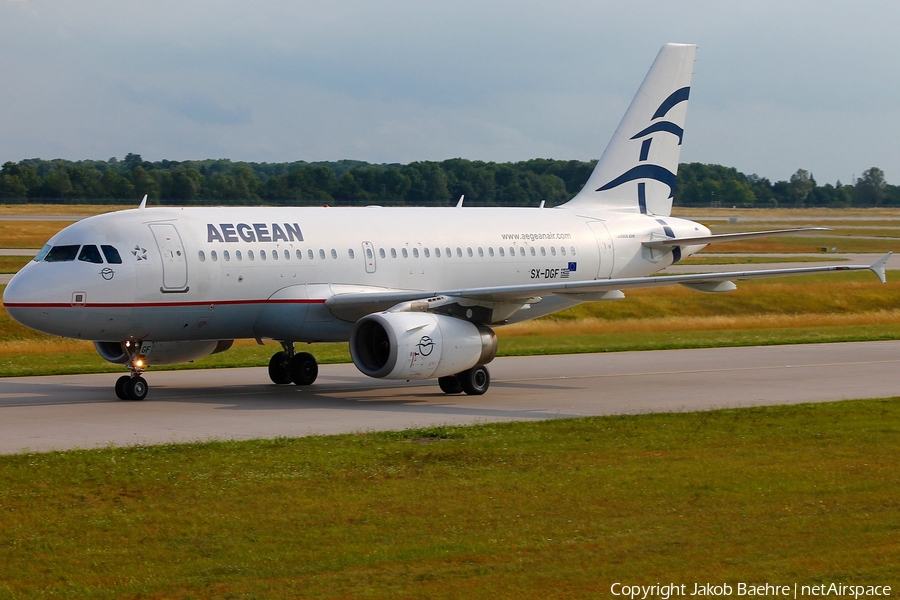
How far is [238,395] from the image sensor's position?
26562 millimetres

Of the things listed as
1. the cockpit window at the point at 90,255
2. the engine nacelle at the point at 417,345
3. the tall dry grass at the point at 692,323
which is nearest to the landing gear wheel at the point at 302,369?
the engine nacelle at the point at 417,345

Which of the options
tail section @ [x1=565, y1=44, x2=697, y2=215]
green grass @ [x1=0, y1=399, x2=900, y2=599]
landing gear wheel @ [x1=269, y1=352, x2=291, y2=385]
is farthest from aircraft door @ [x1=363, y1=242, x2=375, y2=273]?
tail section @ [x1=565, y1=44, x2=697, y2=215]

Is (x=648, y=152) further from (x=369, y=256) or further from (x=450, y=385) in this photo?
(x=450, y=385)

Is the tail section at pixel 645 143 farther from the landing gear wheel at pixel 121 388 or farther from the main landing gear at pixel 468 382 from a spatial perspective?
the landing gear wheel at pixel 121 388

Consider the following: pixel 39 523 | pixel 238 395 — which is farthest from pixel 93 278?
pixel 39 523

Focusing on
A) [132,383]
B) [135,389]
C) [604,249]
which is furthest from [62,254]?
[604,249]

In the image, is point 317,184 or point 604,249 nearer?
point 604,249

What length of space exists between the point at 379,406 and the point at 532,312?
585 cm

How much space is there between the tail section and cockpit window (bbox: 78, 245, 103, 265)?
13323 mm

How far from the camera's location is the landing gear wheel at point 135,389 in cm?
2519

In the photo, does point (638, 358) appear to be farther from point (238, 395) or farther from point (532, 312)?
point (238, 395)

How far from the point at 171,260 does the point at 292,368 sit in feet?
15.8

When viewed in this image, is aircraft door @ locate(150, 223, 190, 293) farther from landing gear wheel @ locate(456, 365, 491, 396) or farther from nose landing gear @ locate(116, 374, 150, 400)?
landing gear wheel @ locate(456, 365, 491, 396)

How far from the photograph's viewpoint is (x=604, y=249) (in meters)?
31.6
